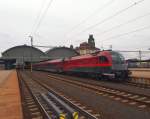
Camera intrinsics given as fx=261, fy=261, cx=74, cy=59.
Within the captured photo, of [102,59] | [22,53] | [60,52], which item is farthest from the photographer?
[60,52]

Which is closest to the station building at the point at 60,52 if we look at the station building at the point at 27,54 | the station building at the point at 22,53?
the station building at the point at 27,54

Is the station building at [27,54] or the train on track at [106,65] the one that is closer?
the train on track at [106,65]

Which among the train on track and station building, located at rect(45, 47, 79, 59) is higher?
station building, located at rect(45, 47, 79, 59)

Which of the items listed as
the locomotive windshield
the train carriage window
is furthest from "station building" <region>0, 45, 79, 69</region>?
the locomotive windshield

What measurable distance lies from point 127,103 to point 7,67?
112 m

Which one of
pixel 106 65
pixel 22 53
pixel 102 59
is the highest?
pixel 22 53

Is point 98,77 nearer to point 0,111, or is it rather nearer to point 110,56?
point 110,56

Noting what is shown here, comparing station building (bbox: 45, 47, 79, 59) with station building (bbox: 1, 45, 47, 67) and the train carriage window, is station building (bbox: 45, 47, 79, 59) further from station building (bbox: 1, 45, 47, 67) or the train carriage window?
the train carriage window

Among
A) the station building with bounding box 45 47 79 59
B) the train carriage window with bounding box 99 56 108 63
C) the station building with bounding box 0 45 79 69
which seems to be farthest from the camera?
the station building with bounding box 45 47 79 59

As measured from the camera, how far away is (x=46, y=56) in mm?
111188

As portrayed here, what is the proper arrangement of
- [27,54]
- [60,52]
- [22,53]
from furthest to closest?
[60,52] → [27,54] → [22,53]

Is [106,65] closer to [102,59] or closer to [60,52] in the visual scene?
[102,59]

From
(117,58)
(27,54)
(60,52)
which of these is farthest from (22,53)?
(117,58)

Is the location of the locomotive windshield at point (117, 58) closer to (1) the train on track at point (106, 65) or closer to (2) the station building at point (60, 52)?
(1) the train on track at point (106, 65)
